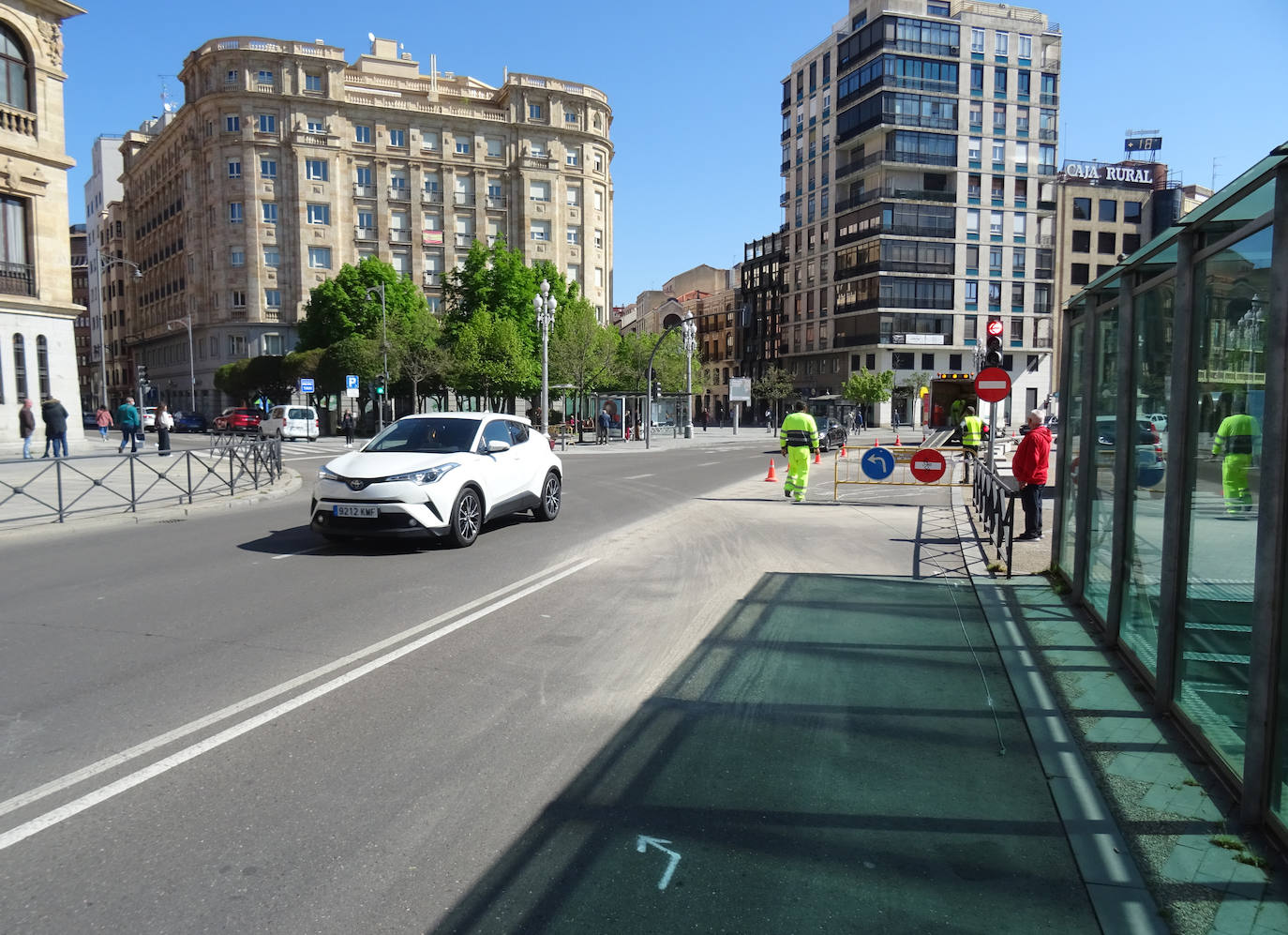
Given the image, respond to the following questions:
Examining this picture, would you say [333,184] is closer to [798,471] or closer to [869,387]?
[869,387]

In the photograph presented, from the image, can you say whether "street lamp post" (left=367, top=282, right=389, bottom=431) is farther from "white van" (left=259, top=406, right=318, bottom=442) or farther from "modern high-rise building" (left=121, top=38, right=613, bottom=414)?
"modern high-rise building" (left=121, top=38, right=613, bottom=414)

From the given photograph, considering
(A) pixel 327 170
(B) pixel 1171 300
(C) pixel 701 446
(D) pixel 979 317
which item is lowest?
(C) pixel 701 446

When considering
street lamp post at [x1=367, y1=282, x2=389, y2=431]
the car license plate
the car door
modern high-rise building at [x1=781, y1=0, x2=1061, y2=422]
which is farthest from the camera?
modern high-rise building at [x1=781, y1=0, x2=1061, y2=422]

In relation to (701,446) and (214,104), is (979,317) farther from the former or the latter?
(214,104)

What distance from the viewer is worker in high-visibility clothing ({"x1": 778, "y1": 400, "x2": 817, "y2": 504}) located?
15672mm

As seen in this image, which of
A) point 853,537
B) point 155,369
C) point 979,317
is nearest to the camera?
point 853,537

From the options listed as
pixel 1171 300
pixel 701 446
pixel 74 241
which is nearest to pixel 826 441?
pixel 701 446

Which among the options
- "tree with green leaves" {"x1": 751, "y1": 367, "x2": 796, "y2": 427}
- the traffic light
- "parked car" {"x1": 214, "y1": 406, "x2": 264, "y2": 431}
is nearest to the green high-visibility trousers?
the traffic light

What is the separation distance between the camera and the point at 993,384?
1312cm

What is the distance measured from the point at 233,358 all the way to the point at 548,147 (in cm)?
2880

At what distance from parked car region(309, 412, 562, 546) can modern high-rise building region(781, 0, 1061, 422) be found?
60.9 meters

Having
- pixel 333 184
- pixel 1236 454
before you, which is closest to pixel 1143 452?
pixel 1236 454

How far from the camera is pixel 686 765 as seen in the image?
14.0 ft

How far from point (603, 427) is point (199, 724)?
1545 inches
